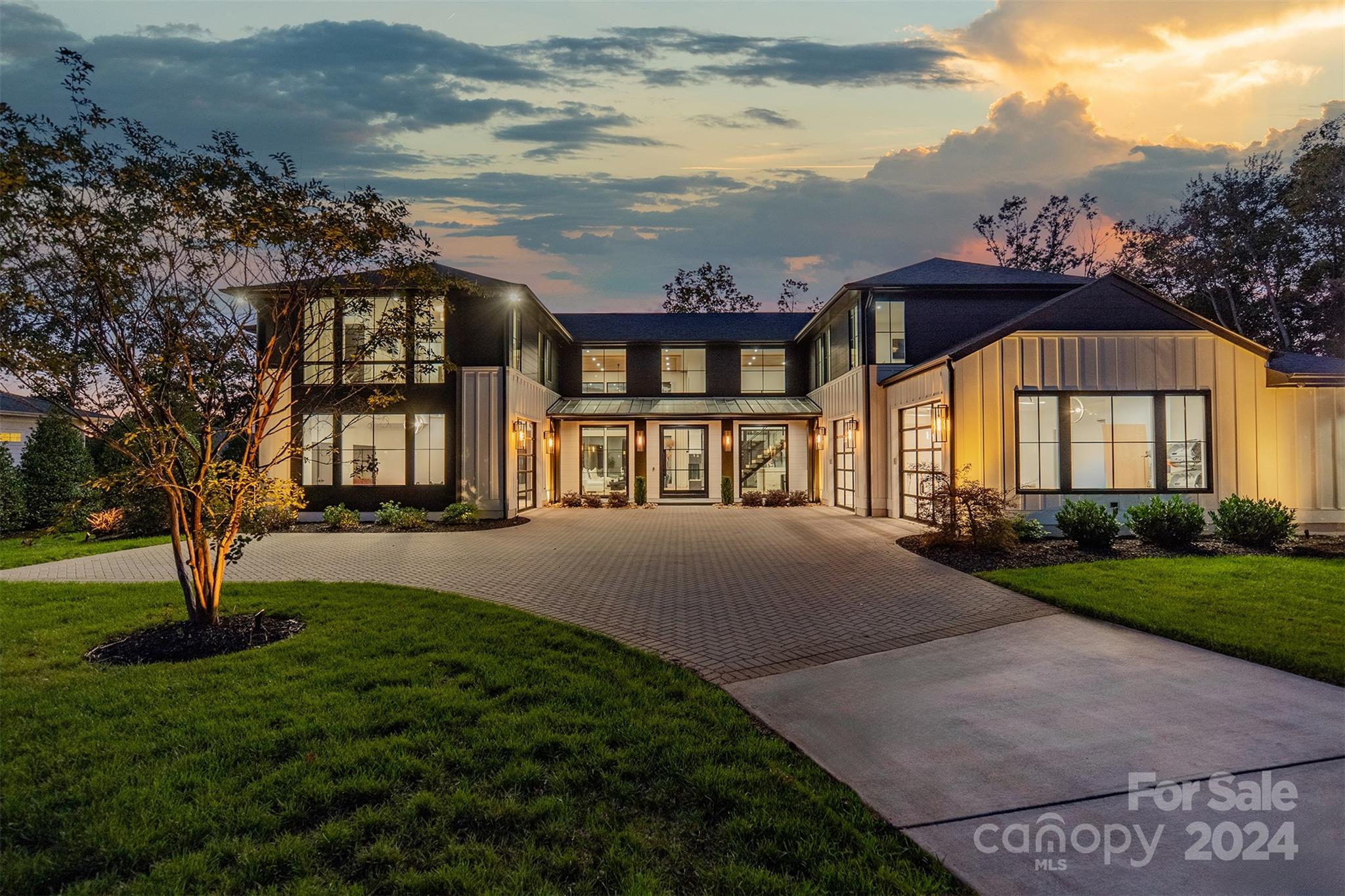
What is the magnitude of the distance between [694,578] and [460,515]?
849cm

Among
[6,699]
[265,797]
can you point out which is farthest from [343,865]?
[6,699]

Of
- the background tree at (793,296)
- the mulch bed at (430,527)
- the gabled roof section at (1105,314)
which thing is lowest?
the mulch bed at (430,527)

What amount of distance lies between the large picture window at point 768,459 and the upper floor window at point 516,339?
27.6 feet

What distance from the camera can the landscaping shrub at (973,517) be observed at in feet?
31.3

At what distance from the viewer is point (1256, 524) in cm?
980

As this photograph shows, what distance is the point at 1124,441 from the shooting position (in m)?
11.8

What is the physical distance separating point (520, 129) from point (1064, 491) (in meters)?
13.6

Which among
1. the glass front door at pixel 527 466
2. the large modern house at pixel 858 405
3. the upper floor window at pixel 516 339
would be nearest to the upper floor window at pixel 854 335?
the large modern house at pixel 858 405

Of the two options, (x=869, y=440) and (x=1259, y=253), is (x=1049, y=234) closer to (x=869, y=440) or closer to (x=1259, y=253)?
(x=1259, y=253)

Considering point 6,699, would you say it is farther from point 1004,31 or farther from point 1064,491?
point 1064,491

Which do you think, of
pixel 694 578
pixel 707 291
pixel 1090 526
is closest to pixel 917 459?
pixel 1090 526

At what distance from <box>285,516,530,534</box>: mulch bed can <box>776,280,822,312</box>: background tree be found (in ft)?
100.0

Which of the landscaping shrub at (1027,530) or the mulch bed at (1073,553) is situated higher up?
the landscaping shrub at (1027,530)

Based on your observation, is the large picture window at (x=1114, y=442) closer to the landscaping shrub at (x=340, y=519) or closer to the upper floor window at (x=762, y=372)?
the upper floor window at (x=762, y=372)
